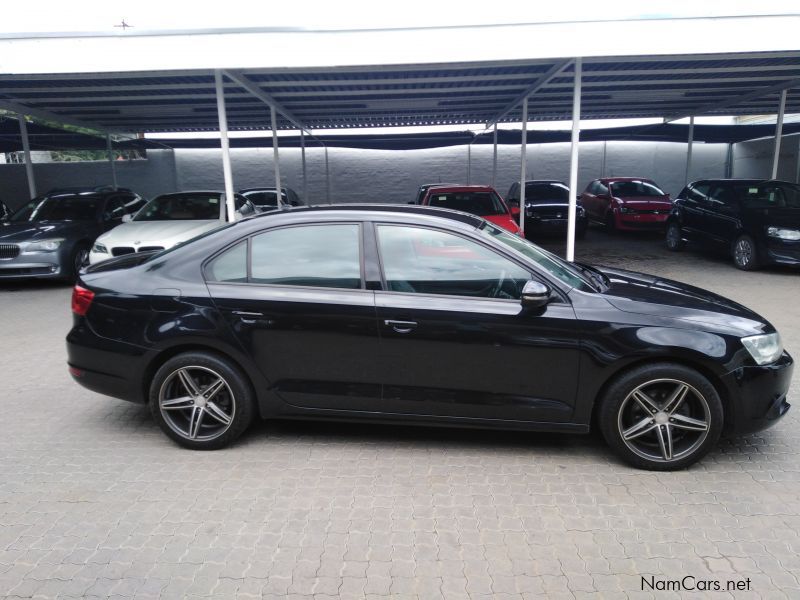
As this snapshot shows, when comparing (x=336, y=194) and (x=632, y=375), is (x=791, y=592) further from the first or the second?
(x=336, y=194)

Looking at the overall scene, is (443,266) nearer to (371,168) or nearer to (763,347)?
(763,347)

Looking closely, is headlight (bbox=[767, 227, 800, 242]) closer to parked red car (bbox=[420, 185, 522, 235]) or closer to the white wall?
parked red car (bbox=[420, 185, 522, 235])

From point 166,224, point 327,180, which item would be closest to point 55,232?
point 166,224

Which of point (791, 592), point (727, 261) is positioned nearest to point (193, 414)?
point (791, 592)

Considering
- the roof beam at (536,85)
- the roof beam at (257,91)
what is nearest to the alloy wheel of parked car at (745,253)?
the roof beam at (536,85)

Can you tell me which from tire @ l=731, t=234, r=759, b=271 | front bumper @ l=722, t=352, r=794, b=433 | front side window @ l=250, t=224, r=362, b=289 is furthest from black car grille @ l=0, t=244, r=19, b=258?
tire @ l=731, t=234, r=759, b=271

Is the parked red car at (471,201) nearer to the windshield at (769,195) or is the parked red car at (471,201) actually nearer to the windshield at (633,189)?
the windshield at (769,195)

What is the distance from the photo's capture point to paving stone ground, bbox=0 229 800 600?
8.48ft

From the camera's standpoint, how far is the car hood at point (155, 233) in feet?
27.4

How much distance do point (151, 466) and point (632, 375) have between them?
3093 millimetres

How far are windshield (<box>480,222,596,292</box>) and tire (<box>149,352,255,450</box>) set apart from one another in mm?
1959

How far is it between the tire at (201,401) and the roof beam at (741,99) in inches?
494

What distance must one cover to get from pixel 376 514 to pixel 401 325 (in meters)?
1.11

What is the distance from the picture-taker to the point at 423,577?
259 cm
